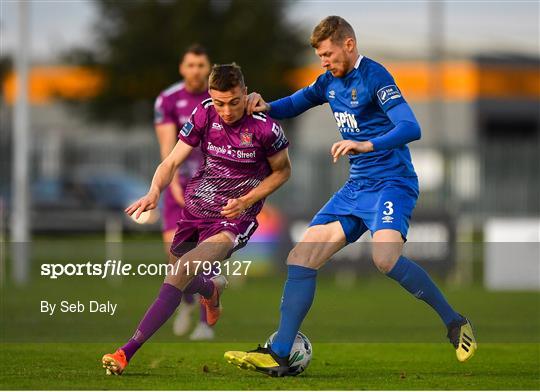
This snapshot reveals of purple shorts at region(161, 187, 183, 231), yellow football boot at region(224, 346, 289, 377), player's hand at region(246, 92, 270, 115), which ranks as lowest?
yellow football boot at region(224, 346, 289, 377)

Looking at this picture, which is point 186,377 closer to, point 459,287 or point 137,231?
point 459,287

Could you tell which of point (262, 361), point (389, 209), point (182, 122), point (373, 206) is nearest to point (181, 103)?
point (182, 122)

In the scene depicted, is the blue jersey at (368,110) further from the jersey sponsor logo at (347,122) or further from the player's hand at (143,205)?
the player's hand at (143,205)

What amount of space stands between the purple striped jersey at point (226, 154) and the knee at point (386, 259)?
0.96m

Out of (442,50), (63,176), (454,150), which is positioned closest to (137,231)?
(63,176)

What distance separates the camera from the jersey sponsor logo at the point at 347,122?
30.8ft

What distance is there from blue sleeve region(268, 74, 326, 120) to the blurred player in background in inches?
106

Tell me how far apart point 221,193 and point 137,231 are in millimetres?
25331

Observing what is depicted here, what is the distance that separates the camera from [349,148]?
8617 mm

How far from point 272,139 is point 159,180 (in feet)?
2.74

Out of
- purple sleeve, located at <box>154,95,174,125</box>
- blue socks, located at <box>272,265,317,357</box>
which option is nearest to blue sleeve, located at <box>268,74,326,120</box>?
blue socks, located at <box>272,265,317,357</box>

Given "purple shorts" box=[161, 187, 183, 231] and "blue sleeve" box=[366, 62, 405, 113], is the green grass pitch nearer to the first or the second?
"purple shorts" box=[161, 187, 183, 231]

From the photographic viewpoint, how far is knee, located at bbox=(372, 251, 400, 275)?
921cm

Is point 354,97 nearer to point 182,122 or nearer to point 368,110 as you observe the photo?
point 368,110
